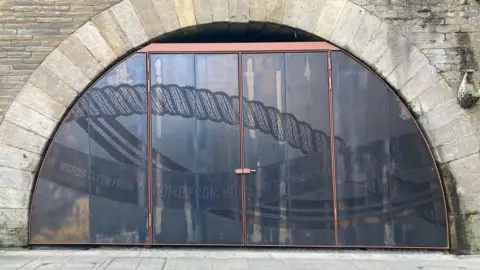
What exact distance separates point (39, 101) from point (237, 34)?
331cm

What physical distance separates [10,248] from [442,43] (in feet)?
23.9

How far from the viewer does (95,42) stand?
6332 millimetres

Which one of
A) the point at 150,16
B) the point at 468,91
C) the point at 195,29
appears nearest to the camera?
the point at 468,91

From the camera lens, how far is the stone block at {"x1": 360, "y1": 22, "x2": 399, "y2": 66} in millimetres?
6387

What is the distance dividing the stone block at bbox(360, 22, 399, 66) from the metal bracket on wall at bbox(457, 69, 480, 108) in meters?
1.21

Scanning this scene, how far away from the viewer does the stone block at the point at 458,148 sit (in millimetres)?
6152

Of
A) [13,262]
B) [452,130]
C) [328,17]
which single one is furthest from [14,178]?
[452,130]

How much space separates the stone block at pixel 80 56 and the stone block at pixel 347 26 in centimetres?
376

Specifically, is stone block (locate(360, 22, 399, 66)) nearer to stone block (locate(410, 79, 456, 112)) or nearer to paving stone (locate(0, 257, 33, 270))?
stone block (locate(410, 79, 456, 112))

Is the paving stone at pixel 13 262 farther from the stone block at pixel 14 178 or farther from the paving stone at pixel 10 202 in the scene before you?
the stone block at pixel 14 178

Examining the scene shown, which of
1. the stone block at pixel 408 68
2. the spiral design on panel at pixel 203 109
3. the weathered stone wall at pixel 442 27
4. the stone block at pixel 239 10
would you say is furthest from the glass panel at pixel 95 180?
the weathered stone wall at pixel 442 27

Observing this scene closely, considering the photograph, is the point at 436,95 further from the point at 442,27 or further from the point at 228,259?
the point at 228,259

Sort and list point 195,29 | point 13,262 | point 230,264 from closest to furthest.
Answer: point 13,262, point 230,264, point 195,29

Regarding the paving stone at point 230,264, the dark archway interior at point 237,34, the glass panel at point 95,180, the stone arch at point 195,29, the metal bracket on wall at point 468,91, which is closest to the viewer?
the paving stone at point 230,264
